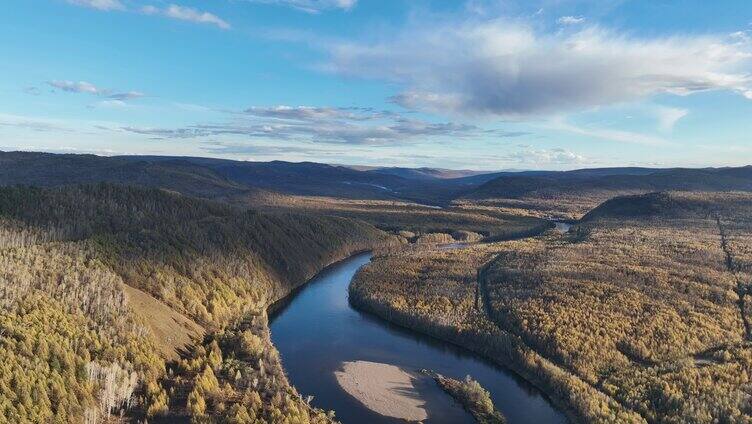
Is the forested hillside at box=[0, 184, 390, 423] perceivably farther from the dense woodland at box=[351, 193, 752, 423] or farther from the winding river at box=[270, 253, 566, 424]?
the dense woodland at box=[351, 193, 752, 423]

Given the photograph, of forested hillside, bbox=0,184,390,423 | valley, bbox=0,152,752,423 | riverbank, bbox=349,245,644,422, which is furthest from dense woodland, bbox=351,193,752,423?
forested hillside, bbox=0,184,390,423

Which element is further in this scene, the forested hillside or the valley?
the valley

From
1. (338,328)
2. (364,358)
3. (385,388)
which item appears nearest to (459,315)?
(364,358)

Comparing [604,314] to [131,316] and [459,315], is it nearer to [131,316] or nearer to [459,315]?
[459,315]

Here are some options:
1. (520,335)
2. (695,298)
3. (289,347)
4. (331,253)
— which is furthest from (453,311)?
(331,253)

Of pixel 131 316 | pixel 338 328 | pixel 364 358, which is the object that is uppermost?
pixel 131 316

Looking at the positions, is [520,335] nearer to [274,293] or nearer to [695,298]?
[695,298]
